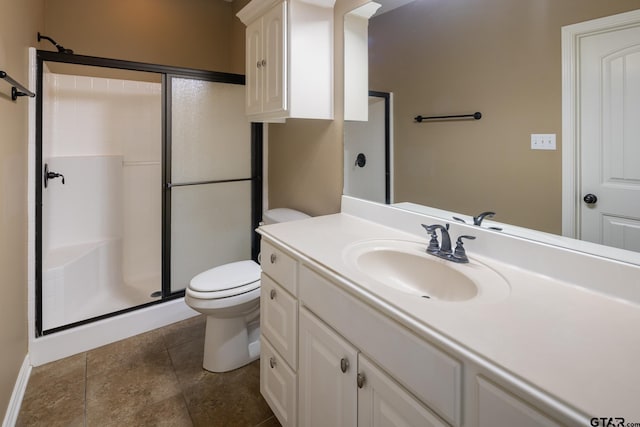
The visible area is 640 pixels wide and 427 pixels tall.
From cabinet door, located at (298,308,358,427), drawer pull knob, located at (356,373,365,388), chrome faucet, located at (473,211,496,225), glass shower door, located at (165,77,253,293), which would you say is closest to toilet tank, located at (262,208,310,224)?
glass shower door, located at (165,77,253,293)

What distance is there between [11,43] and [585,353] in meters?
2.30

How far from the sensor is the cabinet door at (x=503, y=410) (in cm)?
54

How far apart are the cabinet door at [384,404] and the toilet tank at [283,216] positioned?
1298 millimetres

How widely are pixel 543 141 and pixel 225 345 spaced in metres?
1.74

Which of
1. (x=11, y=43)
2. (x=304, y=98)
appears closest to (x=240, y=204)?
(x=304, y=98)

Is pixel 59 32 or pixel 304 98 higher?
pixel 59 32

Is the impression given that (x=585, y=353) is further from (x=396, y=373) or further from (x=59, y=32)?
(x=59, y=32)

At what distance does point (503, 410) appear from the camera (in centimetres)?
59

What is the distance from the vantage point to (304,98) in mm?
1732

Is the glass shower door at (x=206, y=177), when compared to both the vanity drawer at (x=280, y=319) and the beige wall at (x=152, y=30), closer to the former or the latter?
the beige wall at (x=152, y=30)

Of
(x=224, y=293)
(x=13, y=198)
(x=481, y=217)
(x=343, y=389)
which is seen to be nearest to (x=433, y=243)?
(x=481, y=217)

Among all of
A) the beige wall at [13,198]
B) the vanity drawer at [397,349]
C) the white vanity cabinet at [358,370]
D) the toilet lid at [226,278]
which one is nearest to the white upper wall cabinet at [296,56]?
the white vanity cabinet at [358,370]

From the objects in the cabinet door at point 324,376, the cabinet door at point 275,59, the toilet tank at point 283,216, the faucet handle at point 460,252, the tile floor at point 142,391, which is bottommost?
the tile floor at point 142,391

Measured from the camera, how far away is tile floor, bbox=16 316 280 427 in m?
1.52
